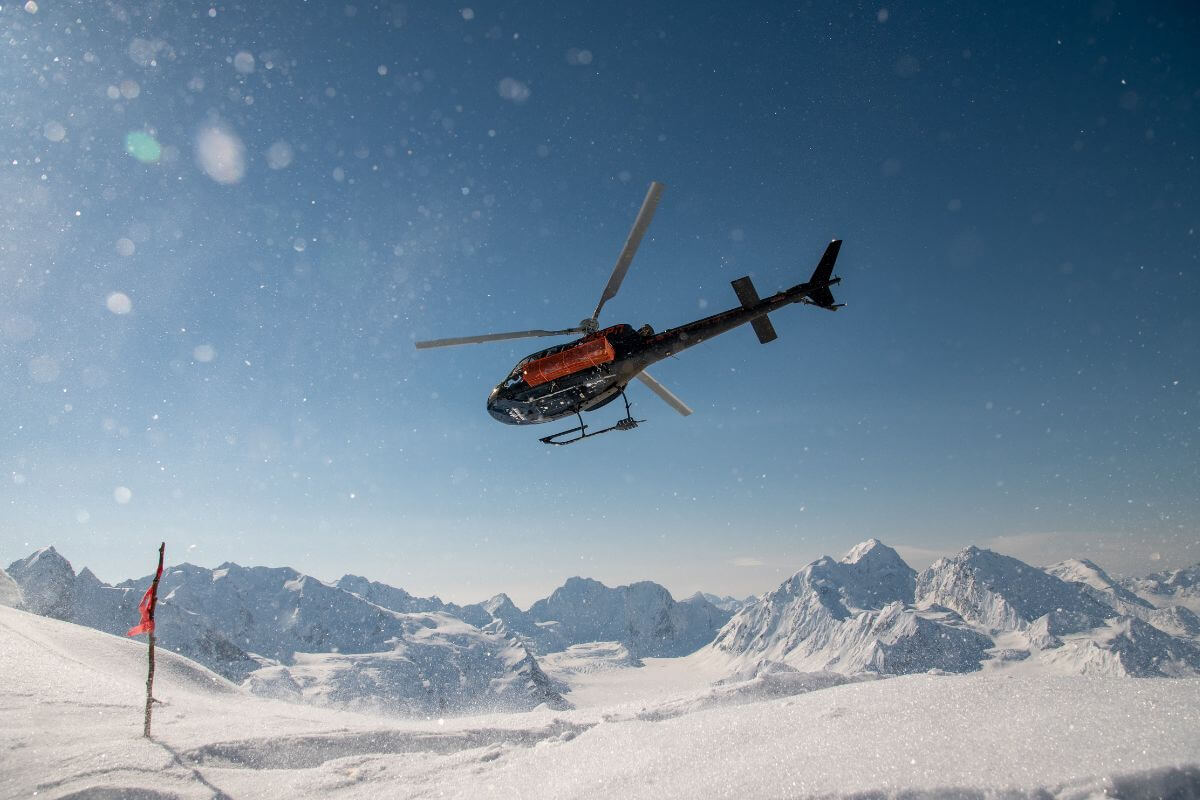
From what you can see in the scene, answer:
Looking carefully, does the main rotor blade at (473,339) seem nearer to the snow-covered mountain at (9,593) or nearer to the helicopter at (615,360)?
the helicopter at (615,360)

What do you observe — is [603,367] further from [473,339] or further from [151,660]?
[151,660]

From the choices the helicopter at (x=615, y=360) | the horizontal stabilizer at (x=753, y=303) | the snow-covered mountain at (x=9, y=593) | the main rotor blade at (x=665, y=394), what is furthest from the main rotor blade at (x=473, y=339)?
the snow-covered mountain at (x=9, y=593)

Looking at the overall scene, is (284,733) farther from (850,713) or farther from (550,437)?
(850,713)

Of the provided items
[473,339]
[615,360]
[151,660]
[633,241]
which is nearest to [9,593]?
[151,660]

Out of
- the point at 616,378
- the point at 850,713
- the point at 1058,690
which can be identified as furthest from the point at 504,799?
the point at 616,378

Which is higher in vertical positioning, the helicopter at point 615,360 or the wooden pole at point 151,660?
the helicopter at point 615,360

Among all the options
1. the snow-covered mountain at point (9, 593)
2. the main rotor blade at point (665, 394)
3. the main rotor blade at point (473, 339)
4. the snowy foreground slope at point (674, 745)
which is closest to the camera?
the snowy foreground slope at point (674, 745)

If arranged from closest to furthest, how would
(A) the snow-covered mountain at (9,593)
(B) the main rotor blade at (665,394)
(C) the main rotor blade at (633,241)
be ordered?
1. (C) the main rotor blade at (633,241)
2. (B) the main rotor blade at (665,394)
3. (A) the snow-covered mountain at (9,593)

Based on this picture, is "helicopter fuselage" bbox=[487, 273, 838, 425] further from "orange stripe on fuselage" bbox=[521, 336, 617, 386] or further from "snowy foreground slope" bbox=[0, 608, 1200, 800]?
"snowy foreground slope" bbox=[0, 608, 1200, 800]

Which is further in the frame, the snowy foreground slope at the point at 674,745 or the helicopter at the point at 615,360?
the helicopter at the point at 615,360
